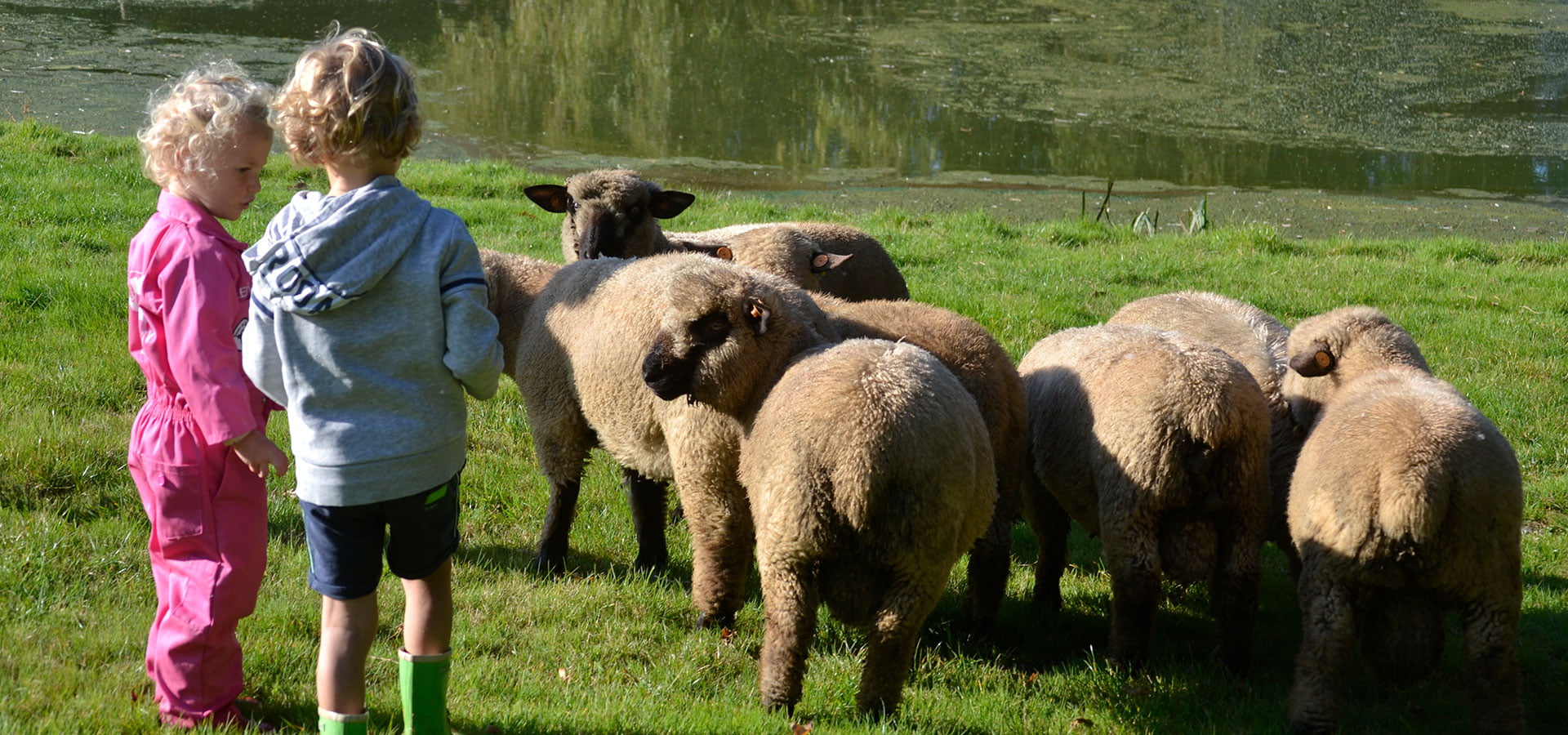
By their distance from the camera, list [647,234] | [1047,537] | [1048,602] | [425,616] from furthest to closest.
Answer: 1. [647,234]
2. [1047,537]
3. [1048,602]
4. [425,616]

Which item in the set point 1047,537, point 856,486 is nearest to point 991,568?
point 1047,537

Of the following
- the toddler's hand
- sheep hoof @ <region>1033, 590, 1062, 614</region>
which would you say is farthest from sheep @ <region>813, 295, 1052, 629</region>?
the toddler's hand

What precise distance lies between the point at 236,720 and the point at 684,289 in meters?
2.24

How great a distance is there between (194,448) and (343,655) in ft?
2.80

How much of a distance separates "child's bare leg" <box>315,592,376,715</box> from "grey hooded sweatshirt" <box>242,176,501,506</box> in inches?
14.5

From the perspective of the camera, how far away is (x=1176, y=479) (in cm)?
512

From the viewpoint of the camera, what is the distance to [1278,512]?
5969 millimetres

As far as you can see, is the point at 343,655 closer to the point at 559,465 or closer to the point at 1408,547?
the point at 559,465

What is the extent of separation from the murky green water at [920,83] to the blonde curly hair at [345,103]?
39.9 feet

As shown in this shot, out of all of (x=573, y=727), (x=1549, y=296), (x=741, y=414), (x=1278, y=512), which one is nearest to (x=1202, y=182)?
(x=1549, y=296)

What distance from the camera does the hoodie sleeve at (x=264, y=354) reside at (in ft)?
12.3

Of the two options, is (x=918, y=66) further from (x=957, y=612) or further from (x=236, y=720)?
(x=236, y=720)

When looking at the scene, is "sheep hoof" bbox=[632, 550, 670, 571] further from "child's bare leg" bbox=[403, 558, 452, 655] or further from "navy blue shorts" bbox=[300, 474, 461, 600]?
"navy blue shorts" bbox=[300, 474, 461, 600]

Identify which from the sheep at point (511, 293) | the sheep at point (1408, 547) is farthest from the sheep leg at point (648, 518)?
the sheep at point (1408, 547)
